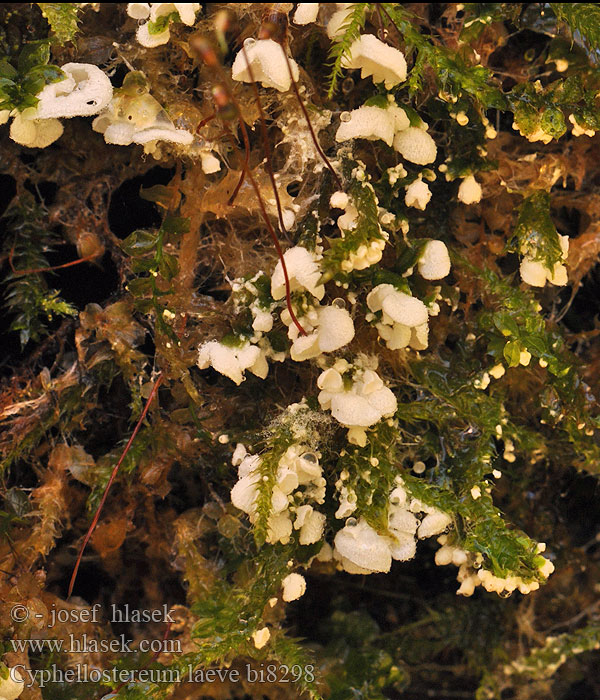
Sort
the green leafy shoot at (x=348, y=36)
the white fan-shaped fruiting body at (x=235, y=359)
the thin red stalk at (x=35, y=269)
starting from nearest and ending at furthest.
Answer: the green leafy shoot at (x=348, y=36) < the white fan-shaped fruiting body at (x=235, y=359) < the thin red stalk at (x=35, y=269)

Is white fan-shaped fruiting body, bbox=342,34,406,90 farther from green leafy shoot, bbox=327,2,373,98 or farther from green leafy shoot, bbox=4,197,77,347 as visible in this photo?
green leafy shoot, bbox=4,197,77,347

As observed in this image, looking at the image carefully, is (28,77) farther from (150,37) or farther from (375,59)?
(375,59)

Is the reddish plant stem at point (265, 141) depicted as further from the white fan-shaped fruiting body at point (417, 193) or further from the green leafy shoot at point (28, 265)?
the green leafy shoot at point (28, 265)

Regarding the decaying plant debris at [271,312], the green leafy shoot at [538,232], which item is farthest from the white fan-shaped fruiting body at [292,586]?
the green leafy shoot at [538,232]

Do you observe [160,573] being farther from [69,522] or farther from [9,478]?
[9,478]

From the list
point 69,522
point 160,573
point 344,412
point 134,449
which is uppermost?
point 344,412

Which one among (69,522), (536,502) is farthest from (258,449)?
(536,502)
